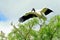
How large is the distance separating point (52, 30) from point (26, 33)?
201 centimetres

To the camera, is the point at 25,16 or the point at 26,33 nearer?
the point at 25,16

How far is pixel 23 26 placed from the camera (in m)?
26.3

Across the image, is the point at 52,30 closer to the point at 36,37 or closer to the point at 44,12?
the point at 36,37

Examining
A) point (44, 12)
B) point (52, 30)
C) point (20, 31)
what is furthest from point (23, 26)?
point (44, 12)

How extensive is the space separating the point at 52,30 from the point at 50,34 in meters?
0.38

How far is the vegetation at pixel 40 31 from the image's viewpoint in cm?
2533

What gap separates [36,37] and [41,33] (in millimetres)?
685

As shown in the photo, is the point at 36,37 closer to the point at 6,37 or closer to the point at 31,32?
the point at 31,32

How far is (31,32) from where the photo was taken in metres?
26.1

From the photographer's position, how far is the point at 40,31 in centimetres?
2530

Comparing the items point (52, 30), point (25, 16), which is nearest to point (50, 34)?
point (52, 30)

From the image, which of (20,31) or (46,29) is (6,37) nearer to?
(20,31)

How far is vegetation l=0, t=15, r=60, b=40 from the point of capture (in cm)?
2533

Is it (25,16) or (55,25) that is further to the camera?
(55,25)
